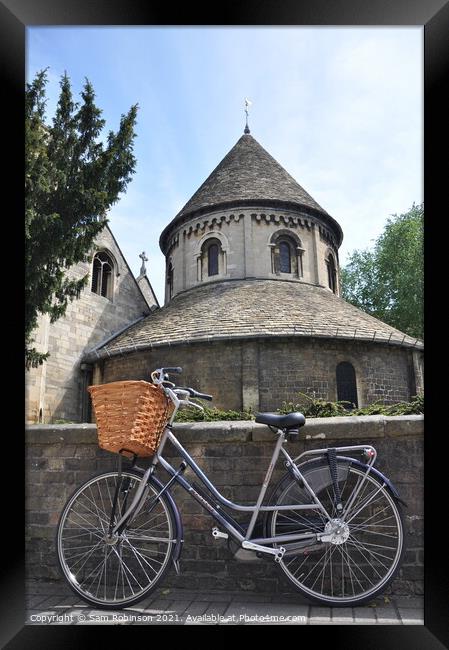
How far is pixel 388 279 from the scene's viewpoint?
516 inches

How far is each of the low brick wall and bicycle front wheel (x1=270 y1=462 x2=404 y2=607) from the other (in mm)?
168

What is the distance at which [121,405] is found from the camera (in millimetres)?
3301

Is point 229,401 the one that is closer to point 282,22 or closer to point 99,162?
point 99,162

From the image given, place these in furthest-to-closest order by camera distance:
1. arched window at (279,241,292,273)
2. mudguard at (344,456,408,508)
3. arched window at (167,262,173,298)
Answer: arched window at (167,262,173,298) < arched window at (279,241,292,273) < mudguard at (344,456,408,508)

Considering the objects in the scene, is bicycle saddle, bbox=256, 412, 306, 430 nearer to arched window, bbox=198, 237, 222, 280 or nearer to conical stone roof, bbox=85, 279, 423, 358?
conical stone roof, bbox=85, 279, 423, 358

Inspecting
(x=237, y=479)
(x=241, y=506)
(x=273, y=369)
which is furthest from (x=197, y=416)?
(x=273, y=369)

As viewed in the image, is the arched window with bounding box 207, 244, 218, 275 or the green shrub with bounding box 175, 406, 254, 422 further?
the arched window with bounding box 207, 244, 218, 275

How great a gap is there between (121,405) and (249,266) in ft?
47.2

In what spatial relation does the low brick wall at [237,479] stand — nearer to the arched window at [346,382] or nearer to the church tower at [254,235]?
the arched window at [346,382]

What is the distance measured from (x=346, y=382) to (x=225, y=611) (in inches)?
406

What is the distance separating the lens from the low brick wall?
360 cm

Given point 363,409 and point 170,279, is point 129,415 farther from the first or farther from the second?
point 170,279


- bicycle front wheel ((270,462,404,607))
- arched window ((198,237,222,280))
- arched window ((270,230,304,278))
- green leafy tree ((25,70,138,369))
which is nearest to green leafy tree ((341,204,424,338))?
arched window ((270,230,304,278))
